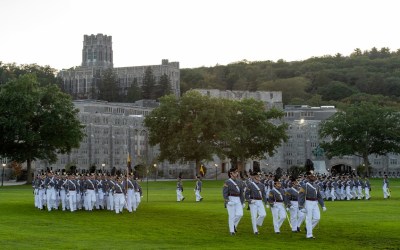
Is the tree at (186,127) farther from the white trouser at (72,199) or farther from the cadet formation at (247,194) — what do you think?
the white trouser at (72,199)

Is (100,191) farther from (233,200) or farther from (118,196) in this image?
(233,200)

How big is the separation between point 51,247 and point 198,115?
9515 cm

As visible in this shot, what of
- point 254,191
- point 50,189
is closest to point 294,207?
point 254,191

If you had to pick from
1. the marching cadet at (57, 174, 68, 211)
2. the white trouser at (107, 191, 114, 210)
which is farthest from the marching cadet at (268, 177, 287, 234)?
the marching cadet at (57, 174, 68, 211)

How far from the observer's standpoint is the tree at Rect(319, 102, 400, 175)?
136m

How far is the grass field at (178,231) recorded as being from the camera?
91.0ft

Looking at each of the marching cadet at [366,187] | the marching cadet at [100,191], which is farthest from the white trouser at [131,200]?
the marching cadet at [366,187]

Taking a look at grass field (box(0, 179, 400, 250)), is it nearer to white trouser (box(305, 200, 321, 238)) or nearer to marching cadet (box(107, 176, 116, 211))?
white trouser (box(305, 200, 321, 238))

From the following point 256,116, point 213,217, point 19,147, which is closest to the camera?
point 213,217

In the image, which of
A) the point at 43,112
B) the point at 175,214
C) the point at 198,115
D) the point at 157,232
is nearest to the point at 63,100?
the point at 43,112

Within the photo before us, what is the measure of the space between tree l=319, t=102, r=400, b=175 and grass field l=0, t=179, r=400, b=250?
9185cm

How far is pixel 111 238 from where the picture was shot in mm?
29906

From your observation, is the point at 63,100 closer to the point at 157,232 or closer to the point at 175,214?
the point at 175,214

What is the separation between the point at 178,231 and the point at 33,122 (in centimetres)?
7637
